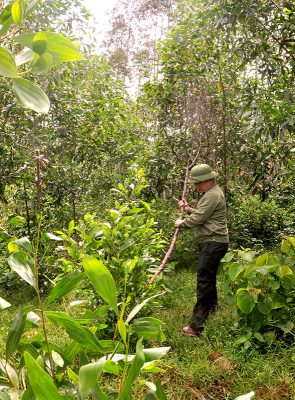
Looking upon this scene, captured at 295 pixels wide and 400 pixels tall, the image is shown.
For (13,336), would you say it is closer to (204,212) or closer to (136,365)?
(136,365)

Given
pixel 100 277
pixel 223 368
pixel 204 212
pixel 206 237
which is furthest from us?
pixel 206 237

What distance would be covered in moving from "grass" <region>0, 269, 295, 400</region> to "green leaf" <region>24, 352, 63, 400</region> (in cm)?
248

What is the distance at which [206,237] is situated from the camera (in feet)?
14.0

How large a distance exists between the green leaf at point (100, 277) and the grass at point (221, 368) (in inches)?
95.8

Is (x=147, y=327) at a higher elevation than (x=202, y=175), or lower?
higher

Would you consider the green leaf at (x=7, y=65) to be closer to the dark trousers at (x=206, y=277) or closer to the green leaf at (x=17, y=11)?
the green leaf at (x=17, y=11)

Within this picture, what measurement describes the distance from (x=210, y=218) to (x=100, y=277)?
3.73 metres

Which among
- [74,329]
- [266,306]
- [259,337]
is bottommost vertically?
[259,337]

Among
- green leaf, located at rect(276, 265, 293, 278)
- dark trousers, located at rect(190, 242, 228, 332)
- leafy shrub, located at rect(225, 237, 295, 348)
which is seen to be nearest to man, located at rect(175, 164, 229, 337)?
dark trousers, located at rect(190, 242, 228, 332)

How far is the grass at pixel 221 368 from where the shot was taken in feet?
10.3

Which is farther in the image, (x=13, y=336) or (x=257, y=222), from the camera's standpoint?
(x=257, y=222)

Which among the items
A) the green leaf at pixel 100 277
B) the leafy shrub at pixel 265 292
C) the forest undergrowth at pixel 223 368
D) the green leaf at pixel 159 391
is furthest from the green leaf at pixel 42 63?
the leafy shrub at pixel 265 292

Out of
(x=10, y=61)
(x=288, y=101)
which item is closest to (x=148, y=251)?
(x=288, y=101)

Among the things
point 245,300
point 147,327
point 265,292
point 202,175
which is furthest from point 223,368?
point 147,327
